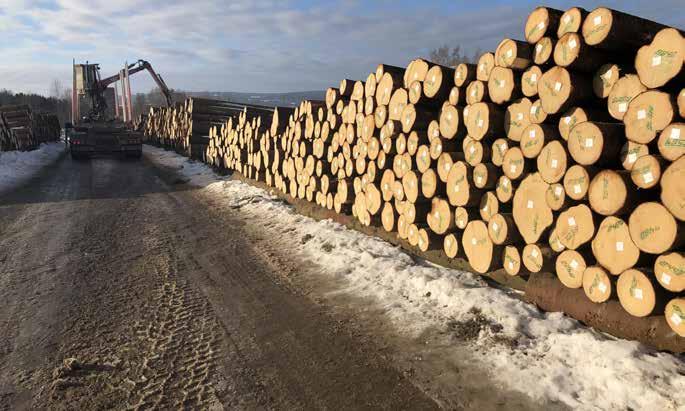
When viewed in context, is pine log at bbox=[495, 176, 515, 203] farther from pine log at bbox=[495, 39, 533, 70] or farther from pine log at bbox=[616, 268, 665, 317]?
pine log at bbox=[616, 268, 665, 317]

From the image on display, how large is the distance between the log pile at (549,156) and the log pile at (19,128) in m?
21.8

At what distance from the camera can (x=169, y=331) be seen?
13.6 feet

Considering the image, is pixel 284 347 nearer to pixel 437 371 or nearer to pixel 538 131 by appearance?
pixel 437 371

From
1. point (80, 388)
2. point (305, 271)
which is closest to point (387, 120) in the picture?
point (305, 271)

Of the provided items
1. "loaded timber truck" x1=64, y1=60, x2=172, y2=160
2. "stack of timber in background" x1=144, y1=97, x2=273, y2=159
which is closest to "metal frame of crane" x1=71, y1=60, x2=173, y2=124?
"loaded timber truck" x1=64, y1=60, x2=172, y2=160

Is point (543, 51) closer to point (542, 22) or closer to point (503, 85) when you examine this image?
point (542, 22)

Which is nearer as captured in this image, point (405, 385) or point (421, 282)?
point (405, 385)

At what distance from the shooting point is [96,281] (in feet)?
17.8

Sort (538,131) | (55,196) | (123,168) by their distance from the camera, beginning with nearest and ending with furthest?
(538,131)
(55,196)
(123,168)

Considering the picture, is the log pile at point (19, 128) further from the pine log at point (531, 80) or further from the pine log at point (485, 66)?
the pine log at point (531, 80)

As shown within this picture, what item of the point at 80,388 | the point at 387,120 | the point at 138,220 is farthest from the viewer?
the point at 138,220

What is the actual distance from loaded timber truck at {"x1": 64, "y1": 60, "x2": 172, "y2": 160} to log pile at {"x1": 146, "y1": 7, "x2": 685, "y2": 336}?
53.9 feet

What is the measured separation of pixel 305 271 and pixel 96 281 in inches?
102

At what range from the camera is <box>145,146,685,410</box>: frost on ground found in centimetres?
292
